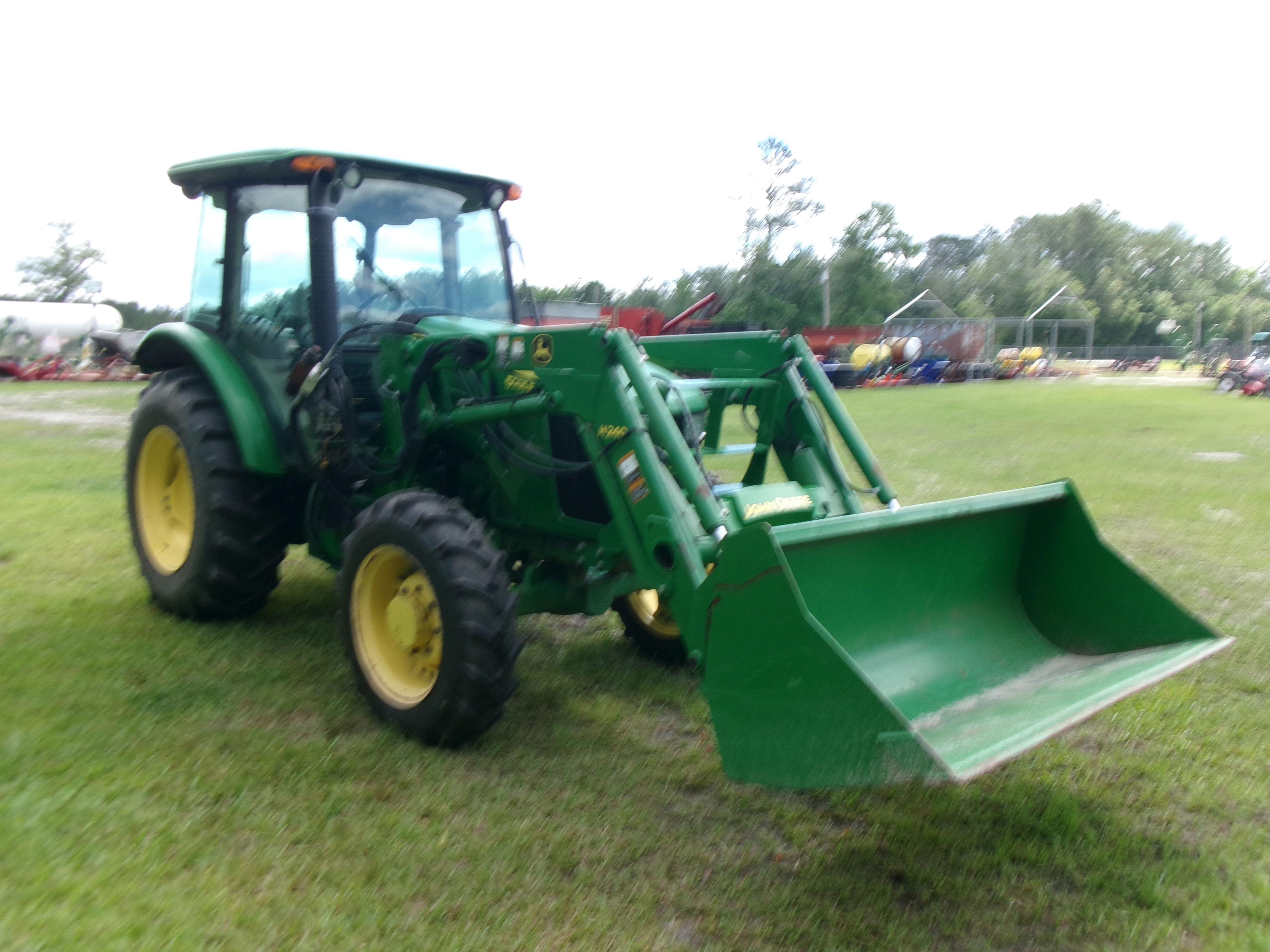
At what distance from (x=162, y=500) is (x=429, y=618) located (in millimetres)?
2570

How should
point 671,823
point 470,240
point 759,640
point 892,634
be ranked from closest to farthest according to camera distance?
point 759,640, point 671,823, point 892,634, point 470,240

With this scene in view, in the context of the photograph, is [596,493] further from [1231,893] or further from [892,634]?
[1231,893]

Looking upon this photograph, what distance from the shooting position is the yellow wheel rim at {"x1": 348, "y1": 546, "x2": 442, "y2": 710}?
3705 mm

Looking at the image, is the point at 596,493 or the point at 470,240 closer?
the point at 596,493

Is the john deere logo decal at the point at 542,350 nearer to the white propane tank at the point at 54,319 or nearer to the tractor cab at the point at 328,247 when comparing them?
the tractor cab at the point at 328,247

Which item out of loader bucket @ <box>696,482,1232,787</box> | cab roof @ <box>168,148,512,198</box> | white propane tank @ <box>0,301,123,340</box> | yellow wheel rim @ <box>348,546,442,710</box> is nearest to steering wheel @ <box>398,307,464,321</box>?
cab roof @ <box>168,148,512,198</box>

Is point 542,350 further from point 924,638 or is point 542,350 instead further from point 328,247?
point 924,638

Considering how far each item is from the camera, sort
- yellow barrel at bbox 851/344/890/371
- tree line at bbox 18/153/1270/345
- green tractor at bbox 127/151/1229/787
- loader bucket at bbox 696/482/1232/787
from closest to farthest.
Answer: loader bucket at bbox 696/482/1232/787 → green tractor at bbox 127/151/1229/787 → yellow barrel at bbox 851/344/890/371 → tree line at bbox 18/153/1270/345

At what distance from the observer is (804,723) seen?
262 cm

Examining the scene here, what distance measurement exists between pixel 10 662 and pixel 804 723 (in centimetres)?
363

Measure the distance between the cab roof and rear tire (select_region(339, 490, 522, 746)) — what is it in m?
1.57

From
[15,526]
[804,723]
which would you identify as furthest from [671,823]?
[15,526]

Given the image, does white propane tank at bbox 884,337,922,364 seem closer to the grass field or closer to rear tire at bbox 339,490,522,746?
the grass field

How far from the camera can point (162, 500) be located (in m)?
5.49
